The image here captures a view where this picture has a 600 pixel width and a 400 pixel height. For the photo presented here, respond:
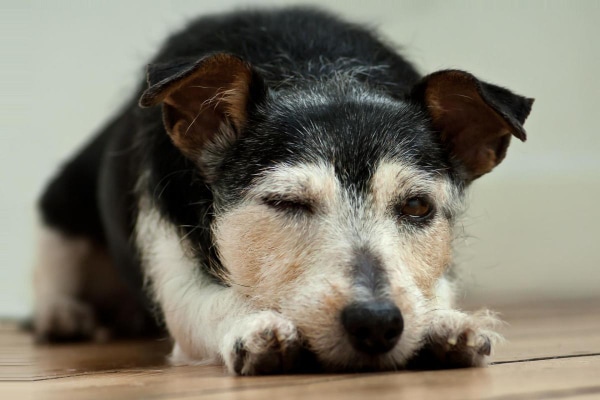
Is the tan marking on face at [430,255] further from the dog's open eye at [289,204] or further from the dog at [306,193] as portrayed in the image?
the dog's open eye at [289,204]

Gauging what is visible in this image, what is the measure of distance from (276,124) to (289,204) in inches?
10.5

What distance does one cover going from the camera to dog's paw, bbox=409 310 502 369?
2125mm

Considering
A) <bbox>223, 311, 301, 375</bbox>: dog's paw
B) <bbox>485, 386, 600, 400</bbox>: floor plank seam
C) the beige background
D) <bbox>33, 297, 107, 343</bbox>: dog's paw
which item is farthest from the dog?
the beige background

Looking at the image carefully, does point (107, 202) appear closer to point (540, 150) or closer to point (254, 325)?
point (254, 325)

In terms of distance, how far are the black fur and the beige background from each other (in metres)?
1.58

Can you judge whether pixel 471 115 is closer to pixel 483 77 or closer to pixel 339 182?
pixel 339 182

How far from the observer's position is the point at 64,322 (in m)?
4.12

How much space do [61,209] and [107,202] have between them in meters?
0.65

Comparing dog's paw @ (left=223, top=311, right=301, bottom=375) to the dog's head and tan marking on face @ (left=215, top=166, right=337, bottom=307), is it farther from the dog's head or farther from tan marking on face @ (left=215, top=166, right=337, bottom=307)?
tan marking on face @ (left=215, top=166, right=337, bottom=307)

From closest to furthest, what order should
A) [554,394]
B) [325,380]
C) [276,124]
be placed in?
[554,394] < [325,380] < [276,124]

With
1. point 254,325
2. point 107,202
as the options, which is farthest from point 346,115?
point 107,202

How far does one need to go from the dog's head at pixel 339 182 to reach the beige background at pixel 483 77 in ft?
8.69

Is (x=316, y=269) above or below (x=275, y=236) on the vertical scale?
below

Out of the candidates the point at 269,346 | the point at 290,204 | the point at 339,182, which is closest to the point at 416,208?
the point at 339,182
